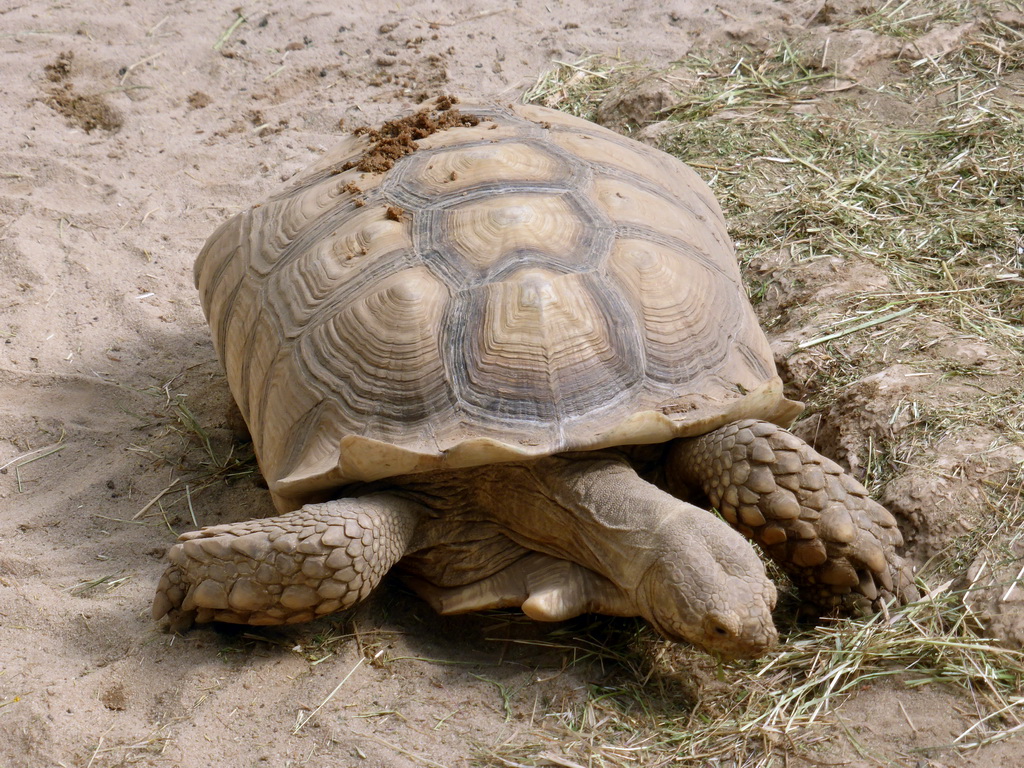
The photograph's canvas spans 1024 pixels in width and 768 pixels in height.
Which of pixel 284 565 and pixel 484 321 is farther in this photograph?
pixel 484 321

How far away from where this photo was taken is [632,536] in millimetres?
2635

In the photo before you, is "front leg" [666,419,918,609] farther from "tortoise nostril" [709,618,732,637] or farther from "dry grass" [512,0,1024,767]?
"tortoise nostril" [709,618,732,637]

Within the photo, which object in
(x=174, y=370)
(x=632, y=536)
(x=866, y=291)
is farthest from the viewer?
(x=174, y=370)

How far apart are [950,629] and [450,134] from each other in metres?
2.10

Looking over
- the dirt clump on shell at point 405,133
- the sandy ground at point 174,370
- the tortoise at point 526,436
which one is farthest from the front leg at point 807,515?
the dirt clump on shell at point 405,133

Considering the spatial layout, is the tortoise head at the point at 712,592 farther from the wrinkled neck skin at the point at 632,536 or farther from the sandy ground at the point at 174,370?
the sandy ground at the point at 174,370

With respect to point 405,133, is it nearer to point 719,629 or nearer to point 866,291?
point 866,291

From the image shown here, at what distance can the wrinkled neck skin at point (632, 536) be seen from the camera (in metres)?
2.45

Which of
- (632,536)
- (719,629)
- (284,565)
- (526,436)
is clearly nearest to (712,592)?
(719,629)

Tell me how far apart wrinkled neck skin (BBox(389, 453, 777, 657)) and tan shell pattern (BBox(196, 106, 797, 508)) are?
16 cm

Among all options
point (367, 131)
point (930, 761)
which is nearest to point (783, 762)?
point (930, 761)

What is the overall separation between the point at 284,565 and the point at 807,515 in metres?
1.33

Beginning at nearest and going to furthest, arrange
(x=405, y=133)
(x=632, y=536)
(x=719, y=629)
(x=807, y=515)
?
(x=719, y=629)
(x=632, y=536)
(x=807, y=515)
(x=405, y=133)

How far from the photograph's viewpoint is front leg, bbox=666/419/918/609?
2.75 meters
